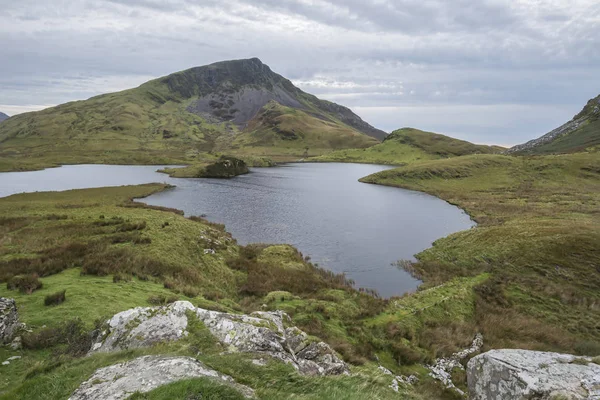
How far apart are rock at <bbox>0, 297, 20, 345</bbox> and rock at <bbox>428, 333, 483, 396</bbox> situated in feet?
67.4

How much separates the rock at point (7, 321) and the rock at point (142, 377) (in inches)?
248

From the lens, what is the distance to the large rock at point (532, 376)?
432 inches

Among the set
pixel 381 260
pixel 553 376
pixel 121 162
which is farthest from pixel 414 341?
pixel 121 162

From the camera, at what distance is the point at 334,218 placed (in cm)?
6444

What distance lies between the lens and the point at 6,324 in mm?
12852

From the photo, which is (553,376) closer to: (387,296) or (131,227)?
(387,296)

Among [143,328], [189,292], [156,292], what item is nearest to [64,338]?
[143,328]

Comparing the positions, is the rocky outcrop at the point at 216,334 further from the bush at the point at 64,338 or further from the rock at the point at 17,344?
the rock at the point at 17,344

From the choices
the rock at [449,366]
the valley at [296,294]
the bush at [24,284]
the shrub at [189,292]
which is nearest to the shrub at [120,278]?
the valley at [296,294]

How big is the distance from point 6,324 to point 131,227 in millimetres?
23795

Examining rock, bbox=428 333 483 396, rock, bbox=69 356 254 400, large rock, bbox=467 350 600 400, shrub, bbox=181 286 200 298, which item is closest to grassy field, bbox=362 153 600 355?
rock, bbox=428 333 483 396

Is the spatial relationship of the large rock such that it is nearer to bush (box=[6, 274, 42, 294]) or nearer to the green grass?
the green grass

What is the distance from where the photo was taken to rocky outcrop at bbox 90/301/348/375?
12.1 metres

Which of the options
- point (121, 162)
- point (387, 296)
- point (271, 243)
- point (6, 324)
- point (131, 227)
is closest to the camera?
point (6, 324)
